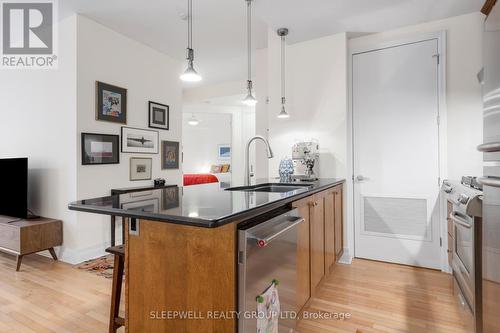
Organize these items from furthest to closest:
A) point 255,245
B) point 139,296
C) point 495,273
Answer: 1. point 139,296
2. point 255,245
3. point 495,273

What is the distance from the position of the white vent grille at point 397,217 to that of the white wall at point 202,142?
18.2 ft

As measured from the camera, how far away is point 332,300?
230 centimetres

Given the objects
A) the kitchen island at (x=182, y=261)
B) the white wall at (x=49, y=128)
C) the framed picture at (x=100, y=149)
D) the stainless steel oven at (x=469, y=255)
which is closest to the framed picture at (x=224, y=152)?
the framed picture at (x=100, y=149)

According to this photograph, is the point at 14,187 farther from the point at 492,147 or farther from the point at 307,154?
the point at 492,147

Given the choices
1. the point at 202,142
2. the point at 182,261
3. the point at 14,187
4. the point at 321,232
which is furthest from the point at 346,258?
the point at 202,142

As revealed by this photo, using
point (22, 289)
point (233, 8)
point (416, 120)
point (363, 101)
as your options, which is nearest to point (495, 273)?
point (416, 120)

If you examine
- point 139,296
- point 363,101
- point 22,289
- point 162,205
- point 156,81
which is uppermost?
point 156,81

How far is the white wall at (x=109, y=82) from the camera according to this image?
322 cm

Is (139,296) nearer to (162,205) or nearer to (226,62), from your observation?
(162,205)

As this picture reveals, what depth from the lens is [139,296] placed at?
52.1 inches

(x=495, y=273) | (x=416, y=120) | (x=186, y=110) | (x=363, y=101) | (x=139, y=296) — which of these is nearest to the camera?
(x=495, y=273)

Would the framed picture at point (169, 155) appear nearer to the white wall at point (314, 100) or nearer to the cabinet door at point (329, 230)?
the white wall at point (314, 100)

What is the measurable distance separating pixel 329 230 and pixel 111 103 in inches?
117

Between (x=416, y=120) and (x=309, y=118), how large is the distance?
1175 millimetres
